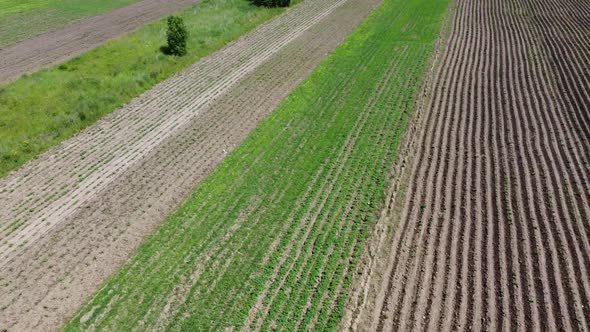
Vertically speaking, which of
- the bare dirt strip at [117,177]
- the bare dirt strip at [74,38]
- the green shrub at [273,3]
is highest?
the green shrub at [273,3]

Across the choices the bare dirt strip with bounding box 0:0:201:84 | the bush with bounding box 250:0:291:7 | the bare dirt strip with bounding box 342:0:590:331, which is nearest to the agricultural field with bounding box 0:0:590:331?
the bare dirt strip with bounding box 342:0:590:331

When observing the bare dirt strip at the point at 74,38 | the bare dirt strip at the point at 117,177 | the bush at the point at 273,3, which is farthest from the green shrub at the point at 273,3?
the bare dirt strip at the point at 117,177

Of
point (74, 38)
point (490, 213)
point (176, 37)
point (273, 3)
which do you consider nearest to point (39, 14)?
point (74, 38)

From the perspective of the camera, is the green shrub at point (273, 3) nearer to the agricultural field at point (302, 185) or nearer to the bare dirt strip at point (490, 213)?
the agricultural field at point (302, 185)

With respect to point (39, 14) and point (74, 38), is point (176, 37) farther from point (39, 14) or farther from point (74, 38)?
point (39, 14)

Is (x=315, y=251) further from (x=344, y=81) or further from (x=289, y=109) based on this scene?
(x=344, y=81)

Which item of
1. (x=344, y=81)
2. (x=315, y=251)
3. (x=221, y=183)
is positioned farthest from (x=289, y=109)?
(x=315, y=251)
